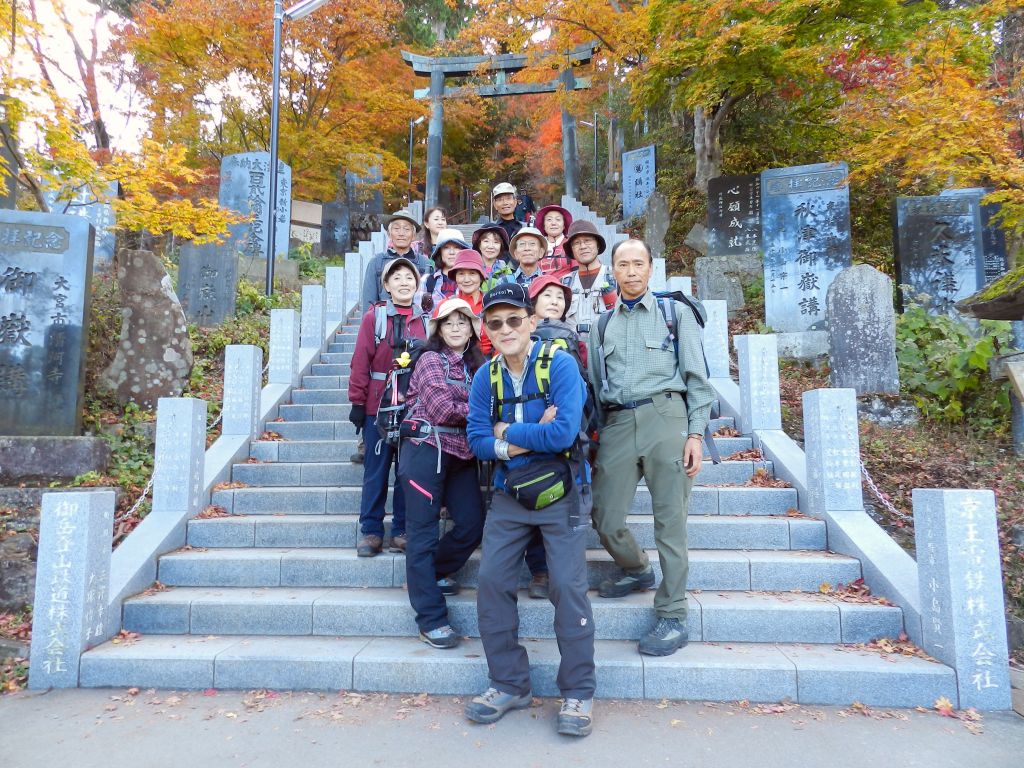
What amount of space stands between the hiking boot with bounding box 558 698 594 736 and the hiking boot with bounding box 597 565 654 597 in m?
0.89

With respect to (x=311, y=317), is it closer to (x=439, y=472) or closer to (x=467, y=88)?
(x=439, y=472)

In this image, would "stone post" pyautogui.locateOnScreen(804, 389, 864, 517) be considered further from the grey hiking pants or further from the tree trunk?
the tree trunk

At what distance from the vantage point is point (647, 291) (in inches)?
141

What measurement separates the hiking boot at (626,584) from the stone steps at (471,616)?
0.05 meters

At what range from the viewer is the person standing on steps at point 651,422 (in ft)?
10.9

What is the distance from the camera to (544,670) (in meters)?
3.21

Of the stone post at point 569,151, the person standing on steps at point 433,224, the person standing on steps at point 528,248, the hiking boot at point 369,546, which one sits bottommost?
the hiking boot at point 369,546

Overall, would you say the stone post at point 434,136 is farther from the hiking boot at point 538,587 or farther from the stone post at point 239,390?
the hiking boot at point 538,587

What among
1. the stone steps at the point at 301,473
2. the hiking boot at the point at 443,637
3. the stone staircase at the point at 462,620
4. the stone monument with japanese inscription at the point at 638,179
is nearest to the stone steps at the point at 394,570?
the stone staircase at the point at 462,620

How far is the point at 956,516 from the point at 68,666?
493cm

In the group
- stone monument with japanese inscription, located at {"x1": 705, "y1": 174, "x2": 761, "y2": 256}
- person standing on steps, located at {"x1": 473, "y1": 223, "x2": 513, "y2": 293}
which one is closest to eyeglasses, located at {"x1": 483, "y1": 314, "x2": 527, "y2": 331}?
person standing on steps, located at {"x1": 473, "y1": 223, "x2": 513, "y2": 293}

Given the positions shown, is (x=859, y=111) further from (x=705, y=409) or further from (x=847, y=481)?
(x=705, y=409)

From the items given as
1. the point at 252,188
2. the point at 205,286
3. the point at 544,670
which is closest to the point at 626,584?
the point at 544,670

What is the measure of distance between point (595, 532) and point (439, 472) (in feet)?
4.43
